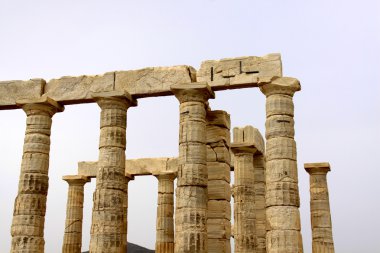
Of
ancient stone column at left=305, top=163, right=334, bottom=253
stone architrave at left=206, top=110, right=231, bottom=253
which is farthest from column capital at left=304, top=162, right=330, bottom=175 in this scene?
stone architrave at left=206, top=110, right=231, bottom=253

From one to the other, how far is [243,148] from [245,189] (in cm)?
196

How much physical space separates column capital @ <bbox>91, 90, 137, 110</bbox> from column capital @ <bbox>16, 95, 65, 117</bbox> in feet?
5.84

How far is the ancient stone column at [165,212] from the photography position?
2989 centimetres

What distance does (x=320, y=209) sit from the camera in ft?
85.3

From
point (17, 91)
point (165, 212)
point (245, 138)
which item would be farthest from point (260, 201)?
point (17, 91)

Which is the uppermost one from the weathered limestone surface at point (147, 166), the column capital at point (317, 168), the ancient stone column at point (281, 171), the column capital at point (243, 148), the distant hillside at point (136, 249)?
the weathered limestone surface at point (147, 166)

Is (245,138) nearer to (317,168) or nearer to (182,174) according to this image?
(317,168)

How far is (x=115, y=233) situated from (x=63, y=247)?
32.8ft

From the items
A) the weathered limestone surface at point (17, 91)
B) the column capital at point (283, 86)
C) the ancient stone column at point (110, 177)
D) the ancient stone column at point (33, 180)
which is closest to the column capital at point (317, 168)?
the column capital at point (283, 86)

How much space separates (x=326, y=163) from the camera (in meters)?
26.2

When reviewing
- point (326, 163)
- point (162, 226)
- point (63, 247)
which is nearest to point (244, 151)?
point (326, 163)

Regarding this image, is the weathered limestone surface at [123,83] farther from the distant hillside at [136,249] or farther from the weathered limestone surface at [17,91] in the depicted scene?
the distant hillside at [136,249]

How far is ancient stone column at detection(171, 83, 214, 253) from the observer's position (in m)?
19.5

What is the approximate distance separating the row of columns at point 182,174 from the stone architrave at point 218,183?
1.28 metres
